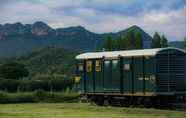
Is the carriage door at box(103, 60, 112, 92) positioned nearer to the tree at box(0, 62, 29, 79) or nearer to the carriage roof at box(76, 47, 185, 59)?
the carriage roof at box(76, 47, 185, 59)

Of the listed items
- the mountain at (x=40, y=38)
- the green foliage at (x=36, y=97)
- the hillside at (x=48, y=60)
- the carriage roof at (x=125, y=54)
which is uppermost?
the mountain at (x=40, y=38)

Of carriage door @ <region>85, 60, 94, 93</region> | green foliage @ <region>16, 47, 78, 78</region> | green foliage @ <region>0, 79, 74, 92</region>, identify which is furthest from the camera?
green foliage @ <region>16, 47, 78, 78</region>

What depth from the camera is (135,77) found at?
3222 cm

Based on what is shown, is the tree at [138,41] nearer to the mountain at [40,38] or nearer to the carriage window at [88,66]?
the carriage window at [88,66]

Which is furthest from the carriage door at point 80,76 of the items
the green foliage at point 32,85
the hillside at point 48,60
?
the hillside at point 48,60

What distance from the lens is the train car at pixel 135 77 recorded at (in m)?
30.3

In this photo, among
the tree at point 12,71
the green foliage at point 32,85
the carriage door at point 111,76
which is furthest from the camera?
the tree at point 12,71

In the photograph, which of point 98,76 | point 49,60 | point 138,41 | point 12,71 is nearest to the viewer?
point 98,76

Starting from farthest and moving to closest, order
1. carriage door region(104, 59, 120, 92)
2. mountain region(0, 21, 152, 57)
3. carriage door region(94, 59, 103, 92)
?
mountain region(0, 21, 152, 57) → carriage door region(94, 59, 103, 92) → carriage door region(104, 59, 120, 92)

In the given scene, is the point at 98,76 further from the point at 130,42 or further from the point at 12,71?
the point at 12,71

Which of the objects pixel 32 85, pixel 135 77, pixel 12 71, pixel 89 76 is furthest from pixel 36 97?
pixel 12 71

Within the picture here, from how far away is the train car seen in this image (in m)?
30.3

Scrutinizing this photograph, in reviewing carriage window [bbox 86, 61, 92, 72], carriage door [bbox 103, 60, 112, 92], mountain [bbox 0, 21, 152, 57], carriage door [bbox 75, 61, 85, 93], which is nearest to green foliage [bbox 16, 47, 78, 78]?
mountain [bbox 0, 21, 152, 57]

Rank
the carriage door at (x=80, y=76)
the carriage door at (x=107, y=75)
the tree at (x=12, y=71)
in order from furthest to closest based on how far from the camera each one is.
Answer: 1. the tree at (x=12, y=71)
2. the carriage door at (x=80, y=76)
3. the carriage door at (x=107, y=75)
